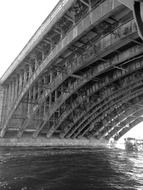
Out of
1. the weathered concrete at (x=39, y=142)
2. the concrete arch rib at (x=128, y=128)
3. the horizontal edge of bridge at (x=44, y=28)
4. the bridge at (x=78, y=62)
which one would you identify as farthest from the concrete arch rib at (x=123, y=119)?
the horizontal edge of bridge at (x=44, y=28)

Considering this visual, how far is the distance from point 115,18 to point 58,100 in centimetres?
1697

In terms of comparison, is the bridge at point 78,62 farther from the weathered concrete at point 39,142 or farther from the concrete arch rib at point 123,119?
the weathered concrete at point 39,142

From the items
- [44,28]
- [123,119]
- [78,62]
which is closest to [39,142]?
[123,119]

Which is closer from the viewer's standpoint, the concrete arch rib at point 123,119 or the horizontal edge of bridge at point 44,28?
the horizontal edge of bridge at point 44,28

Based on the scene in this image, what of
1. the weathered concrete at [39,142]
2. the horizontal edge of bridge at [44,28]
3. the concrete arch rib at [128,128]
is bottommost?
the weathered concrete at [39,142]

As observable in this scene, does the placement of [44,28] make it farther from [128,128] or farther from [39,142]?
[128,128]

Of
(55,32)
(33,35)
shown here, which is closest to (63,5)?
(55,32)

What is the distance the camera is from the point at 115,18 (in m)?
13.9

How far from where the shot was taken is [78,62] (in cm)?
1875

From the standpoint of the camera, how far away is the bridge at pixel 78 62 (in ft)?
45.3

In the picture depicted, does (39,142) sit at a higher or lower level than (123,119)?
lower

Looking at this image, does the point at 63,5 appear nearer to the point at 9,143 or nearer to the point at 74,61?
the point at 74,61

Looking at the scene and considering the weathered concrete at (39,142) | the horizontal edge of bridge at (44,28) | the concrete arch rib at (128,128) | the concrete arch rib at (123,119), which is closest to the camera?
the horizontal edge of bridge at (44,28)

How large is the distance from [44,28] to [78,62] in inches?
216
